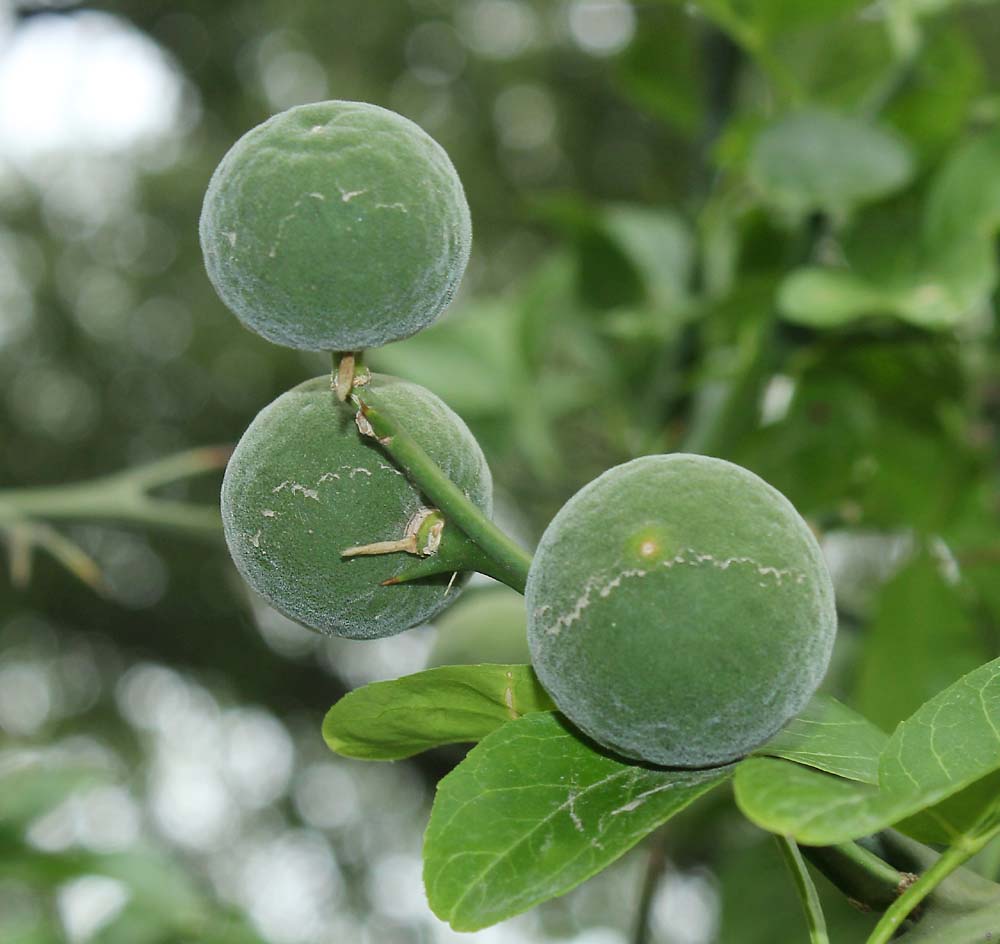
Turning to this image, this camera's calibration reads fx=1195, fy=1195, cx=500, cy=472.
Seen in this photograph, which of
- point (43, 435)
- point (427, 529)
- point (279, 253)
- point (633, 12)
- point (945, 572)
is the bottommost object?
point (43, 435)

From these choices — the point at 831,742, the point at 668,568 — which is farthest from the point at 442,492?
the point at 831,742

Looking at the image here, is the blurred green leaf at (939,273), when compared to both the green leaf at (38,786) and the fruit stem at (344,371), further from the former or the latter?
the green leaf at (38,786)

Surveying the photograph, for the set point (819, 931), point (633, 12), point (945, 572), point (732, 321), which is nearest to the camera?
point (819, 931)

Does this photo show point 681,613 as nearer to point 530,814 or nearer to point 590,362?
point 530,814

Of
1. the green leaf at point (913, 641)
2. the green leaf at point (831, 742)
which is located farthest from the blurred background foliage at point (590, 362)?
the green leaf at point (831, 742)

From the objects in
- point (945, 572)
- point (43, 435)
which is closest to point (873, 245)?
point (945, 572)

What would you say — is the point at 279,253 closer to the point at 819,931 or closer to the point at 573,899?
the point at 819,931

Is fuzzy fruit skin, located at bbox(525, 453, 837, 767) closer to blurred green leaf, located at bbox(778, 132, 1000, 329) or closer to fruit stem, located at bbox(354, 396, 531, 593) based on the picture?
fruit stem, located at bbox(354, 396, 531, 593)
